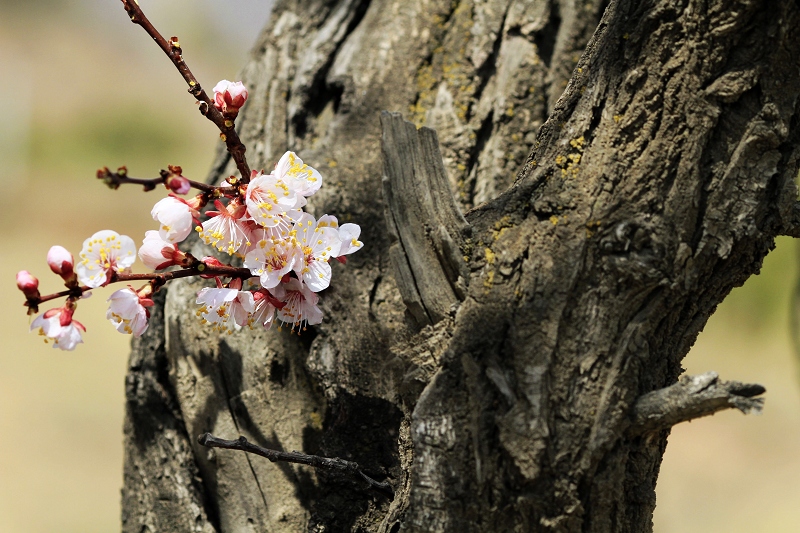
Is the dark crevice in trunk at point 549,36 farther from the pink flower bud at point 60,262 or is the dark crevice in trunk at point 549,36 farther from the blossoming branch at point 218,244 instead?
the pink flower bud at point 60,262

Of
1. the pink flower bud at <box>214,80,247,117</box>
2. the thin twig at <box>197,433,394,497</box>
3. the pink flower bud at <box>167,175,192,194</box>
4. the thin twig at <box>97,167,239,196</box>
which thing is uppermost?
the pink flower bud at <box>214,80,247,117</box>

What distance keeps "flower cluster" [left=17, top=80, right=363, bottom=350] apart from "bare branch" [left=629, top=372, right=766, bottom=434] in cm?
54

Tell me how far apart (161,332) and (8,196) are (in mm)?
6989

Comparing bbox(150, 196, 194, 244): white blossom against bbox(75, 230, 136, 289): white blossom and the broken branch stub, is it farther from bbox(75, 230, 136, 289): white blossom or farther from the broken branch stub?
the broken branch stub

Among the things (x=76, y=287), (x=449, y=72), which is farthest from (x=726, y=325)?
(x=76, y=287)

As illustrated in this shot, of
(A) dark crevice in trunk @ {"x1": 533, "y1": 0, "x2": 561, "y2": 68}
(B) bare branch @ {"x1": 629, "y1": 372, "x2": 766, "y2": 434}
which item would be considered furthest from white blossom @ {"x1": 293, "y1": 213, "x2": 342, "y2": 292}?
(A) dark crevice in trunk @ {"x1": 533, "y1": 0, "x2": 561, "y2": 68}

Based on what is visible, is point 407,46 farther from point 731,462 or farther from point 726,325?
point 726,325

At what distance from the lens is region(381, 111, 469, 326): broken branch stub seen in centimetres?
109

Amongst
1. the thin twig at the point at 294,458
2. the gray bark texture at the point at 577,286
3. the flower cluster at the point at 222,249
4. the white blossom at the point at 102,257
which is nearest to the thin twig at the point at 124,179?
the flower cluster at the point at 222,249

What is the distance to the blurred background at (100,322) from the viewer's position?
3.99 meters

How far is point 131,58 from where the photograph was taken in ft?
30.4

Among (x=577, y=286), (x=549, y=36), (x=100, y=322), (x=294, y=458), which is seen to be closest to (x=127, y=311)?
(x=294, y=458)

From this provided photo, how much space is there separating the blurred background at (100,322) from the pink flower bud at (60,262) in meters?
3.31

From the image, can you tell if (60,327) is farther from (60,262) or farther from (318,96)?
(318,96)
